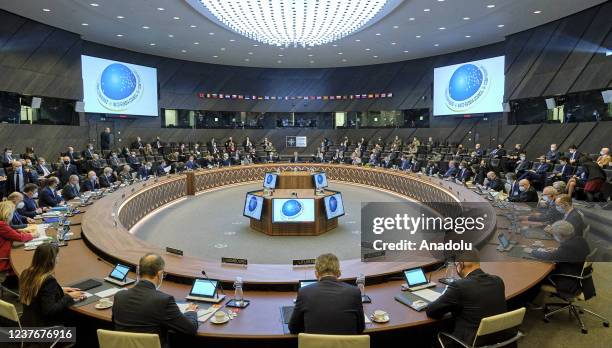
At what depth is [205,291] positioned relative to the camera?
3438 mm

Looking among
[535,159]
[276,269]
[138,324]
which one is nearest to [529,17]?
[535,159]

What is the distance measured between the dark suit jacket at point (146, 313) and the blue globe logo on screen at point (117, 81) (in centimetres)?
1618

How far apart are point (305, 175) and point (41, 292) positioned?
11.2 m

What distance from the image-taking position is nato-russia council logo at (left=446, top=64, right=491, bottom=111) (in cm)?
1691

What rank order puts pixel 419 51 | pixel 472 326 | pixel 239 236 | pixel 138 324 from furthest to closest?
pixel 419 51 < pixel 239 236 < pixel 472 326 < pixel 138 324

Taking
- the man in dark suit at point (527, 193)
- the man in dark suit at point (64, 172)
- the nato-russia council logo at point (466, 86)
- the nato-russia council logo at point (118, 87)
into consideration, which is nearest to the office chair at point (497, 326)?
the man in dark suit at point (527, 193)

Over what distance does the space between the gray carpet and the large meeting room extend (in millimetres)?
78

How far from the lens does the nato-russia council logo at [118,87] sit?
1647cm

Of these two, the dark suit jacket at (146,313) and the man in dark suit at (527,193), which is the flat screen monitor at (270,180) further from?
the dark suit jacket at (146,313)

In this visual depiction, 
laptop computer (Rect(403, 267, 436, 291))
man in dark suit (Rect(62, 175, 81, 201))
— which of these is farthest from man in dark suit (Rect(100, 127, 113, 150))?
laptop computer (Rect(403, 267, 436, 291))

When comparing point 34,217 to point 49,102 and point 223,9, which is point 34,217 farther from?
point 49,102

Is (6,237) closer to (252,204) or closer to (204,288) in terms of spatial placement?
(204,288)

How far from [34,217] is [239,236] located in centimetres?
356

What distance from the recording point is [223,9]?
8719 millimetres
